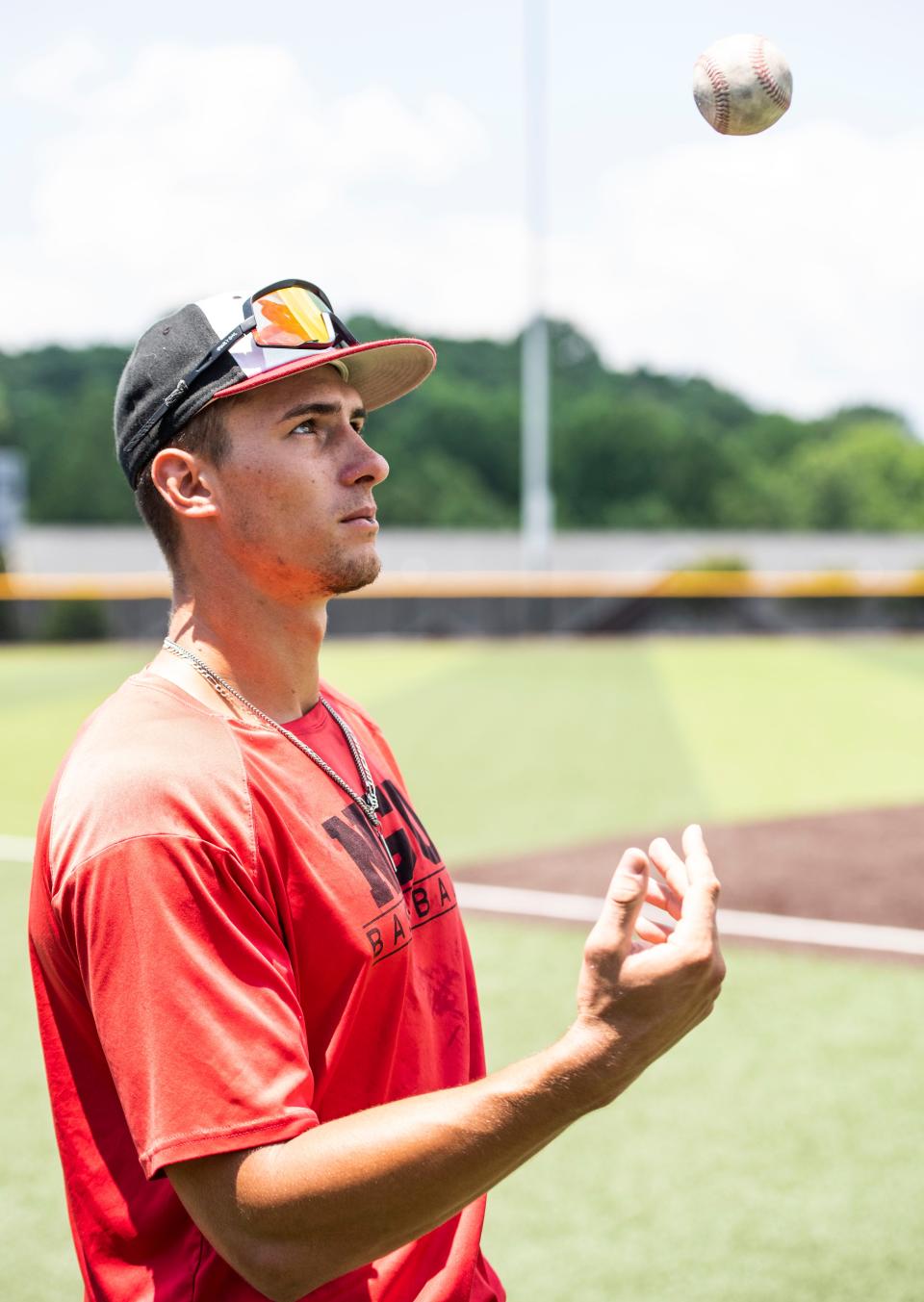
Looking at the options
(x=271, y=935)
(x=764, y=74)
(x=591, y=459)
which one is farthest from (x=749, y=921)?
(x=591, y=459)

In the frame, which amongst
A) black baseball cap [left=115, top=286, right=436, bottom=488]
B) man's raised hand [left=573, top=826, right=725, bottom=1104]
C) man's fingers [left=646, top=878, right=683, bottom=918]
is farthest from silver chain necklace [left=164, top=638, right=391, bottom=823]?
man's raised hand [left=573, top=826, right=725, bottom=1104]

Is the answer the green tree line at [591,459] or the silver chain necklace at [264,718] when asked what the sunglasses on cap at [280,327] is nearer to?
the silver chain necklace at [264,718]

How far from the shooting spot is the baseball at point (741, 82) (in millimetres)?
2346

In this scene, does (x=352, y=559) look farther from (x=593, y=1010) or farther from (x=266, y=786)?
(x=593, y=1010)

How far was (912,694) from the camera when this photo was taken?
57.1 ft

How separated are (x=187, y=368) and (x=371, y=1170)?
1.11 m

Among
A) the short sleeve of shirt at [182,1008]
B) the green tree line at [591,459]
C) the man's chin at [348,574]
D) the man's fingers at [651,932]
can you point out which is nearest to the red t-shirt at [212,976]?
the short sleeve of shirt at [182,1008]

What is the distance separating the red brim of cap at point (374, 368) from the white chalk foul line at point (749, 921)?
510 cm

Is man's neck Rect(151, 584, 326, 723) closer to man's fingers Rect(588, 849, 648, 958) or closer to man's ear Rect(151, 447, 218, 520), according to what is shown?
man's ear Rect(151, 447, 218, 520)

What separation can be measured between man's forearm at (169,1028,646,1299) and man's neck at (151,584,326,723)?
2.17ft

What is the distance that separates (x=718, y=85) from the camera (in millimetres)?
2359

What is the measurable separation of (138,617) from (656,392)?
60.9 m

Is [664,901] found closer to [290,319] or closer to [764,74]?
[290,319]

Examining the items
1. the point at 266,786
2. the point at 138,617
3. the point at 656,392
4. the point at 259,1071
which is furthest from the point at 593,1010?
the point at 656,392
